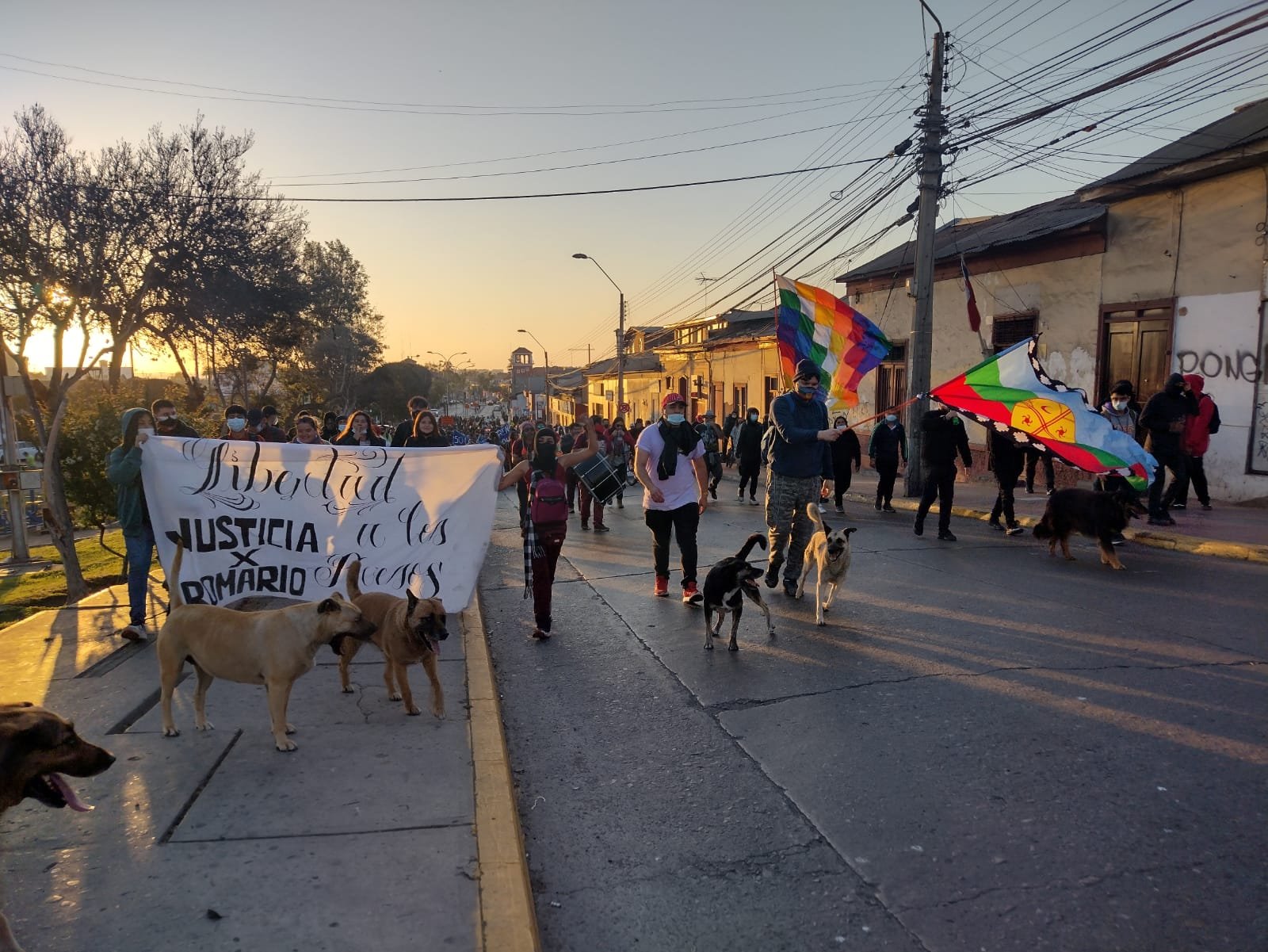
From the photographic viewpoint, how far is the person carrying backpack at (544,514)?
6812mm

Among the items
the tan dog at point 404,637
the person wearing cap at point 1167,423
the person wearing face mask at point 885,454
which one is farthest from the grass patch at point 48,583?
the person wearing cap at point 1167,423

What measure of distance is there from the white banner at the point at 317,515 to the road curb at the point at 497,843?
51.6 inches

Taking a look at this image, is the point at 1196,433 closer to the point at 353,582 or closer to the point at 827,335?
the point at 827,335

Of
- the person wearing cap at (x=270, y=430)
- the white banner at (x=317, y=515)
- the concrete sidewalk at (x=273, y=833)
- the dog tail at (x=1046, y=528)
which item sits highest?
the person wearing cap at (x=270, y=430)

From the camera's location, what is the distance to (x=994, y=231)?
67.6ft

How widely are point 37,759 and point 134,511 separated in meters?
4.06

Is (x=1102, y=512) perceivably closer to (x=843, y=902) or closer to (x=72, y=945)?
(x=843, y=902)

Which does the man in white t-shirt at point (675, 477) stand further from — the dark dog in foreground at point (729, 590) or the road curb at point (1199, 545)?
the road curb at point (1199, 545)

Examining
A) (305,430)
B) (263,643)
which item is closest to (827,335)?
(305,430)

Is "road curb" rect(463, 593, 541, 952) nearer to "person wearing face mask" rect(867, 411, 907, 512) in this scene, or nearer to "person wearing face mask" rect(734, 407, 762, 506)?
"person wearing face mask" rect(867, 411, 907, 512)

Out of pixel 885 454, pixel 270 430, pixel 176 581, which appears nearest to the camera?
pixel 176 581

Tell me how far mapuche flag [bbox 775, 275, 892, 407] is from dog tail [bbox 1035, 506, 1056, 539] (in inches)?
153

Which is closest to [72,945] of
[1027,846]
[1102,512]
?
[1027,846]

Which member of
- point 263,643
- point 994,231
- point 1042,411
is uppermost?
point 994,231
